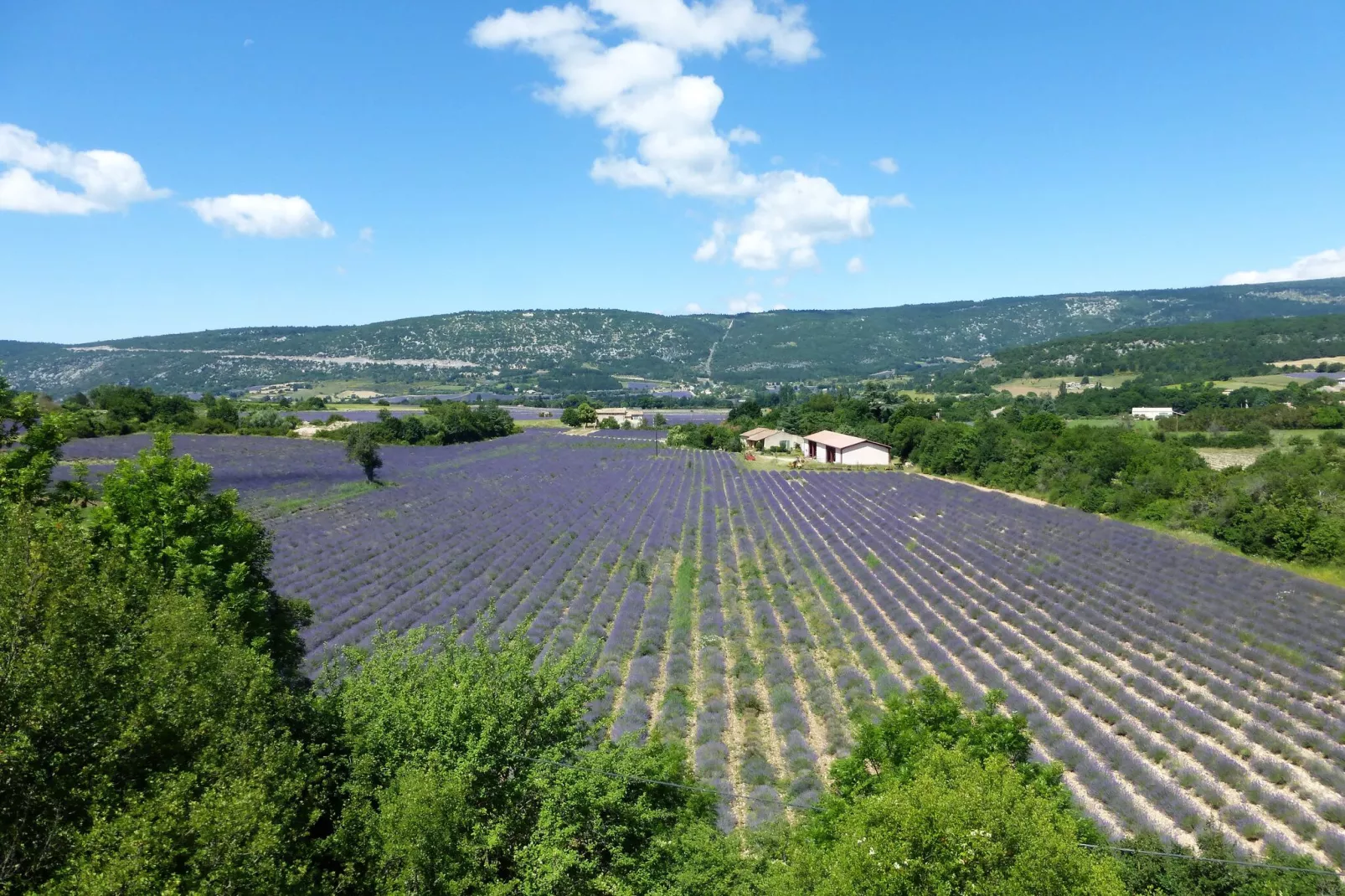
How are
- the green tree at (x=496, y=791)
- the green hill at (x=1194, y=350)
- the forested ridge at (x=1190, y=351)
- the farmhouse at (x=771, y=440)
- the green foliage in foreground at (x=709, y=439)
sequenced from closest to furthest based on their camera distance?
the green tree at (x=496, y=791) → the farmhouse at (x=771, y=440) → the green foliage in foreground at (x=709, y=439) → the forested ridge at (x=1190, y=351) → the green hill at (x=1194, y=350)

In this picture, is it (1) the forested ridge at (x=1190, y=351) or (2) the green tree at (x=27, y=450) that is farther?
(1) the forested ridge at (x=1190, y=351)

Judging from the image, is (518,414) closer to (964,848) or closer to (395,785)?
(395,785)

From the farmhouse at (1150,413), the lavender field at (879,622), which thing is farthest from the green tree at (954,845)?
the farmhouse at (1150,413)

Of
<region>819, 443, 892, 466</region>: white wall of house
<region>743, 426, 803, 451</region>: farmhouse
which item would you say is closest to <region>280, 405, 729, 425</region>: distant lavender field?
<region>743, 426, 803, 451</region>: farmhouse

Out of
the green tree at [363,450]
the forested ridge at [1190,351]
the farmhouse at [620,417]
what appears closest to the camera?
the green tree at [363,450]

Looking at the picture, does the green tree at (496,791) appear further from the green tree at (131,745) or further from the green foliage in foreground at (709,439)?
the green foliage in foreground at (709,439)

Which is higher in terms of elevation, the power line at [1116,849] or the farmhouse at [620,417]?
the power line at [1116,849]

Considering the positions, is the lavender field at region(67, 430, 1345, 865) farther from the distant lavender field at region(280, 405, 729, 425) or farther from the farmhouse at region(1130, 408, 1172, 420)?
the distant lavender field at region(280, 405, 729, 425)

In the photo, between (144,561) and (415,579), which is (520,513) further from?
(144,561)
